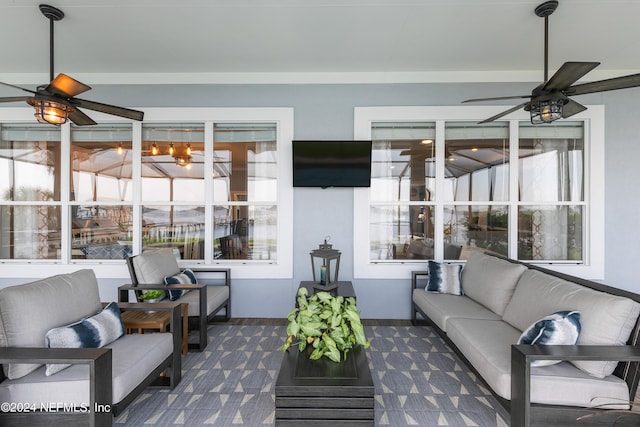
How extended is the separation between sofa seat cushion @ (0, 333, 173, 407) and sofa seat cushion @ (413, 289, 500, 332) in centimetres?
233

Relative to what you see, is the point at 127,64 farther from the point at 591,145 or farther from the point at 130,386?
the point at 591,145

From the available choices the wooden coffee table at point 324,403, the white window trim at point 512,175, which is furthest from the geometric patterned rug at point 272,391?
the white window trim at point 512,175

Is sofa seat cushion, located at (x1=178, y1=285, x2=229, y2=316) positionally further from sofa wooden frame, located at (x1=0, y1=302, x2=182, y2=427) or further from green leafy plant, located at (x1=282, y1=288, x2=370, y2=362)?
green leafy plant, located at (x1=282, y1=288, x2=370, y2=362)

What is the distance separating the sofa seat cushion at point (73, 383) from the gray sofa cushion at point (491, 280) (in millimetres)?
2803

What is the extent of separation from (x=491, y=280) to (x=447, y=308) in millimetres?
496

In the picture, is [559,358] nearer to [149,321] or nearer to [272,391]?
[272,391]

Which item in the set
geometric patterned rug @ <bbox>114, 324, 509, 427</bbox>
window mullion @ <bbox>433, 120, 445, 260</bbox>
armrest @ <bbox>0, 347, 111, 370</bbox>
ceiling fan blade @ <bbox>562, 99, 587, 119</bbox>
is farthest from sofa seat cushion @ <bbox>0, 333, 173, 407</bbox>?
ceiling fan blade @ <bbox>562, 99, 587, 119</bbox>

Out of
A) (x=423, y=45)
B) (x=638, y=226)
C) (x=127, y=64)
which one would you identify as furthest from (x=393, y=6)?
(x=638, y=226)

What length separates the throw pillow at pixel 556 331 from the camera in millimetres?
1734

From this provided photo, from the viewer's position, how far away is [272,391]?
235cm

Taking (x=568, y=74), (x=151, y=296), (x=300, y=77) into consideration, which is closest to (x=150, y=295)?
(x=151, y=296)

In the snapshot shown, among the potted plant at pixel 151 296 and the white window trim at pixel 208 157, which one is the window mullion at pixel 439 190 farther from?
the potted plant at pixel 151 296

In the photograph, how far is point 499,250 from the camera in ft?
13.1

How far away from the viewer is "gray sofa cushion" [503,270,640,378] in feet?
5.63
